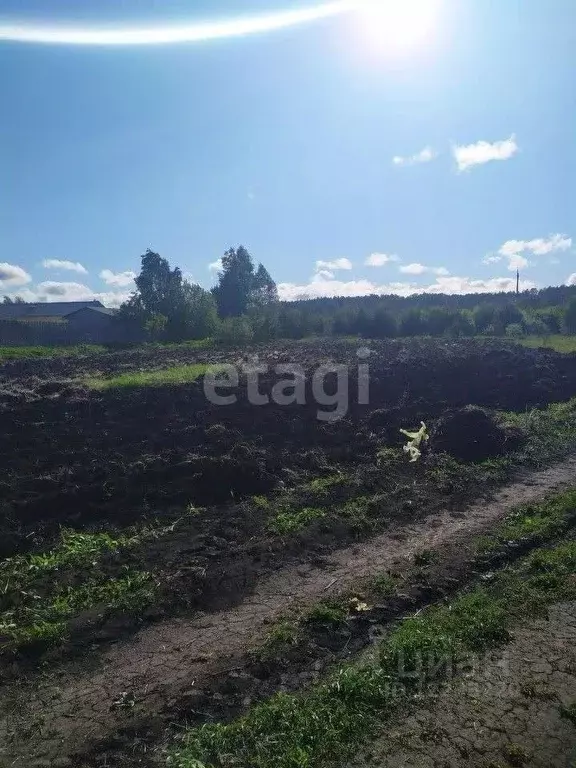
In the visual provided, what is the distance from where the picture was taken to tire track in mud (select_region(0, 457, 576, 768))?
336 centimetres

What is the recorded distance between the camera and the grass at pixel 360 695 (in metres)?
A: 3.05

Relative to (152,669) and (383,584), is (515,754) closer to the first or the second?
(383,584)

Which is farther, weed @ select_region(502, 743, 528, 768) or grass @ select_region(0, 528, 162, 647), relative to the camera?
grass @ select_region(0, 528, 162, 647)

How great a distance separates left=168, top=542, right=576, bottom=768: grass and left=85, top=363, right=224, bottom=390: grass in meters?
8.74

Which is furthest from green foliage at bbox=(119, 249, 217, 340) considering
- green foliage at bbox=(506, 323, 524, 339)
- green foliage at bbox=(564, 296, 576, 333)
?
green foliage at bbox=(564, 296, 576, 333)

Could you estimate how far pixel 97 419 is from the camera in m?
9.98

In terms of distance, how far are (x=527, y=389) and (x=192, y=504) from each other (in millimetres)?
9853

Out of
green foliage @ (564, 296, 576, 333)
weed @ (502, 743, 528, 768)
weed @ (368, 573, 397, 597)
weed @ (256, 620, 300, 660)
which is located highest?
green foliage @ (564, 296, 576, 333)

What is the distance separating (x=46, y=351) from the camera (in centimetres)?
2412

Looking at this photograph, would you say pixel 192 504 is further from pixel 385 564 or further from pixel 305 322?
pixel 305 322

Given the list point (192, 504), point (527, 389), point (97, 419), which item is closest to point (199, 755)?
point (192, 504)

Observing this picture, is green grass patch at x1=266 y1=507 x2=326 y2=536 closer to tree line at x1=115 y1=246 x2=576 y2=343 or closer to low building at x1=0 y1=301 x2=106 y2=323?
tree line at x1=115 y1=246 x2=576 y2=343

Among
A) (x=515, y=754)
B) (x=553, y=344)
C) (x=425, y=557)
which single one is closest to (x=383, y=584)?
(x=425, y=557)

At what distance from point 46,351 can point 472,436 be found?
20042 mm
